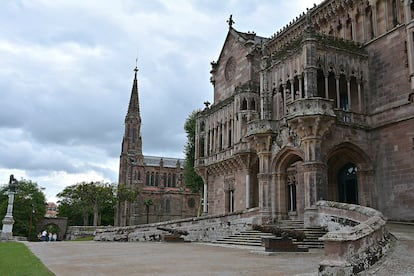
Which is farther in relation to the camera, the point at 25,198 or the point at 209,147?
the point at 25,198

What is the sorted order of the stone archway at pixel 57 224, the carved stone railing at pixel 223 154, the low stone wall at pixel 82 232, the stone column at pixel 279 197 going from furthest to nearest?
the stone archway at pixel 57 224 → the low stone wall at pixel 82 232 → the carved stone railing at pixel 223 154 → the stone column at pixel 279 197

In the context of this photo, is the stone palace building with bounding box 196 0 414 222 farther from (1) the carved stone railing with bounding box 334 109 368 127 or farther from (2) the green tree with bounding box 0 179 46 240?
(2) the green tree with bounding box 0 179 46 240

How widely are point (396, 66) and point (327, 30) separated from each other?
7183mm

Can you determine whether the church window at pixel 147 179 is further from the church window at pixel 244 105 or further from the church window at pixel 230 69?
the church window at pixel 244 105

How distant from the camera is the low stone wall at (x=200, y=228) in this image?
95.8 feet

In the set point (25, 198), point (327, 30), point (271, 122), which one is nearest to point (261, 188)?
point (271, 122)

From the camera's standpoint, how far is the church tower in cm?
9544

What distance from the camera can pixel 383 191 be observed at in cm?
2453

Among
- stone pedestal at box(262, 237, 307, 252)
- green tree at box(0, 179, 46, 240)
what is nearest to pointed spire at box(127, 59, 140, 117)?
green tree at box(0, 179, 46, 240)

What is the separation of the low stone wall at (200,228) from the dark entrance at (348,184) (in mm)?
6184

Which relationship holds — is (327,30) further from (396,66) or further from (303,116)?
(303,116)

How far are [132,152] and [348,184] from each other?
253 feet

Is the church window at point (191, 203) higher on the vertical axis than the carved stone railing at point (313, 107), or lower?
lower

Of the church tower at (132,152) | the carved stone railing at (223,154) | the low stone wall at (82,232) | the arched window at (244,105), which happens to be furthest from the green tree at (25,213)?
the arched window at (244,105)
